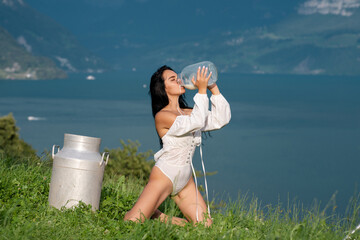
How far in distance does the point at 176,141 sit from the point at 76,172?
2.81 feet

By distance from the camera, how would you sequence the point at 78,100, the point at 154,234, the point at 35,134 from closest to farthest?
the point at 154,234, the point at 35,134, the point at 78,100

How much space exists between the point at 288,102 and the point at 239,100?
12878 millimetres

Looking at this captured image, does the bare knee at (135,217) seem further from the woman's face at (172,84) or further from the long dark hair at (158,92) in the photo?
the woman's face at (172,84)

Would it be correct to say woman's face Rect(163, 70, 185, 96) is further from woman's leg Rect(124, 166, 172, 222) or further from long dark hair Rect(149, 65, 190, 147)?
woman's leg Rect(124, 166, 172, 222)

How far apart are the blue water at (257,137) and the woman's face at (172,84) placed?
146 ft

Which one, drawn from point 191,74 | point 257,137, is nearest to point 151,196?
point 191,74

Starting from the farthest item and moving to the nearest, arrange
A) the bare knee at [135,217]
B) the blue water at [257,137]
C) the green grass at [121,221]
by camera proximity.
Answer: the blue water at [257,137] → the bare knee at [135,217] → the green grass at [121,221]

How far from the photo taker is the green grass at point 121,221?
11.4 ft

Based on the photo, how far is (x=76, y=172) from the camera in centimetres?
408

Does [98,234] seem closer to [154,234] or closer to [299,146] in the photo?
[154,234]

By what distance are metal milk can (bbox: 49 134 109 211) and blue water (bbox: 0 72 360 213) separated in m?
44.7

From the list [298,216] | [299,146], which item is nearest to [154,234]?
[298,216]

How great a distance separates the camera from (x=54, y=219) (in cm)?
392

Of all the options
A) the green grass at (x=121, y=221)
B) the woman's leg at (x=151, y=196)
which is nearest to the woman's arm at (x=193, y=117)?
the woman's leg at (x=151, y=196)
